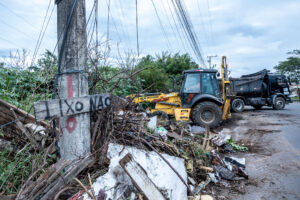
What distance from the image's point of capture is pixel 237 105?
1384 cm

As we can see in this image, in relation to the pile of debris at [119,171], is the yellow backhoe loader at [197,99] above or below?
above

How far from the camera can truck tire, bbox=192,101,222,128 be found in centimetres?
764

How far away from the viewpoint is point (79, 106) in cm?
217

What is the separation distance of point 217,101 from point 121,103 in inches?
221

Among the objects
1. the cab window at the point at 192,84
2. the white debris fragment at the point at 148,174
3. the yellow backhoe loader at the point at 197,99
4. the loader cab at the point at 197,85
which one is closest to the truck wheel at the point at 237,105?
the yellow backhoe loader at the point at 197,99

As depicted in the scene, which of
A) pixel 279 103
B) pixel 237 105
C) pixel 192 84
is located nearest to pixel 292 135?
pixel 192 84

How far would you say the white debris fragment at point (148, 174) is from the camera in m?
2.22

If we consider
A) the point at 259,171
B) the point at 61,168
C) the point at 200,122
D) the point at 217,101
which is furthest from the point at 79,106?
the point at 217,101

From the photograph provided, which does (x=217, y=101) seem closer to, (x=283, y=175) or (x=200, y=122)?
(x=200, y=122)

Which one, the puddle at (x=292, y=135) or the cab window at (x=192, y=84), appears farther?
the cab window at (x=192, y=84)

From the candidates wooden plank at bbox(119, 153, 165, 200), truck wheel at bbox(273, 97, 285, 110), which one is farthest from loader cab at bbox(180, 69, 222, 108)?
truck wheel at bbox(273, 97, 285, 110)

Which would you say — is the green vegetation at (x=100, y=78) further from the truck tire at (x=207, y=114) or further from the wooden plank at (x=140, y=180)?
the truck tire at (x=207, y=114)

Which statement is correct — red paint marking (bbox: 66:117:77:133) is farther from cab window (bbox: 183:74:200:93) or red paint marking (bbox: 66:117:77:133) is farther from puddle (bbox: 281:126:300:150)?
cab window (bbox: 183:74:200:93)

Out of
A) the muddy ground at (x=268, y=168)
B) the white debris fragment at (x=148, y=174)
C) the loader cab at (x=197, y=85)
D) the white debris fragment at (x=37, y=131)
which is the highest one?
the loader cab at (x=197, y=85)
